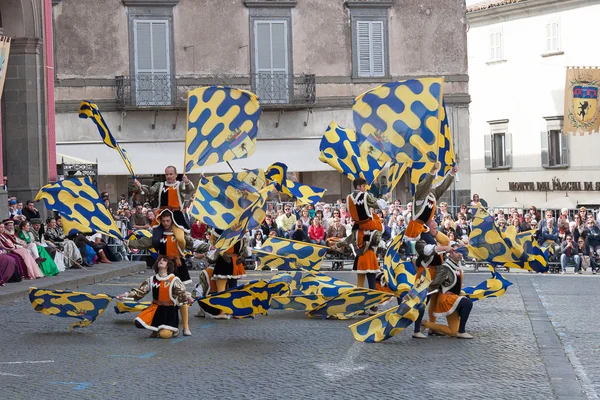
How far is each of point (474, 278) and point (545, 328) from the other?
839cm

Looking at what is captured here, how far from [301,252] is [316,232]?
34.8ft

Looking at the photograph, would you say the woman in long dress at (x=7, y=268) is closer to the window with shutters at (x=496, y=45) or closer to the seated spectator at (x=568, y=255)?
the seated spectator at (x=568, y=255)

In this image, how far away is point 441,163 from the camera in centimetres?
1404

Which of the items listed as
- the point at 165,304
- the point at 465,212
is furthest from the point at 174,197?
the point at 465,212

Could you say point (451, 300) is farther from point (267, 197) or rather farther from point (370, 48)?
point (370, 48)

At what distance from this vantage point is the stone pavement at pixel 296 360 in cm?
956

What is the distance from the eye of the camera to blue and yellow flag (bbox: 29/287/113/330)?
42.9 ft

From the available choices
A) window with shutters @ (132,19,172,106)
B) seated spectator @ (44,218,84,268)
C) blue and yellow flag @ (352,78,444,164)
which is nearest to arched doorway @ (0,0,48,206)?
seated spectator @ (44,218,84,268)

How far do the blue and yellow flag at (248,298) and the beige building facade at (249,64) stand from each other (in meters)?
21.6

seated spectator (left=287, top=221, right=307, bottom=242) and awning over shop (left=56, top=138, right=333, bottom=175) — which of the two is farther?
awning over shop (left=56, top=138, right=333, bottom=175)

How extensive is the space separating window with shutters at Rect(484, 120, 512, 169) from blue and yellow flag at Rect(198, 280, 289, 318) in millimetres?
34595

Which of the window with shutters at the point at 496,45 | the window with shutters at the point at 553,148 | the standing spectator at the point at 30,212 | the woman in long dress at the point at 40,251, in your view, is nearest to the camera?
the woman in long dress at the point at 40,251

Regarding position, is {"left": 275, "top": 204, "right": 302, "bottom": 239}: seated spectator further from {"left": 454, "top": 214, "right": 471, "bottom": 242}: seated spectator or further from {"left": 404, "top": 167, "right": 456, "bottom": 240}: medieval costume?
{"left": 404, "top": 167, "right": 456, "bottom": 240}: medieval costume

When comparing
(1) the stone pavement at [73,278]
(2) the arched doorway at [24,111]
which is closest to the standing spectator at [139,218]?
(1) the stone pavement at [73,278]
